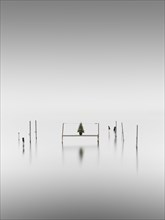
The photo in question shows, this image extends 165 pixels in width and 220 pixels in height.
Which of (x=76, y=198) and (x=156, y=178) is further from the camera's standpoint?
(x=156, y=178)

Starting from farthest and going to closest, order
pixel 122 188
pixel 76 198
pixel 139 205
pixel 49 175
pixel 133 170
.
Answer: pixel 133 170 < pixel 49 175 < pixel 122 188 < pixel 76 198 < pixel 139 205

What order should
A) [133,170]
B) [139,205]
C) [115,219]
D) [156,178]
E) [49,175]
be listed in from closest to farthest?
[115,219], [139,205], [156,178], [49,175], [133,170]

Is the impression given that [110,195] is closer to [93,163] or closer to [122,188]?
[122,188]

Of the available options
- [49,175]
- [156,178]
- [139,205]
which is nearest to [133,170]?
[156,178]

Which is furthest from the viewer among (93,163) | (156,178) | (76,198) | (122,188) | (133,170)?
(93,163)

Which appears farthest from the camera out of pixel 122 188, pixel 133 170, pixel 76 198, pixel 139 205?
pixel 133 170

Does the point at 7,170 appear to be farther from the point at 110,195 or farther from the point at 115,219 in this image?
the point at 115,219

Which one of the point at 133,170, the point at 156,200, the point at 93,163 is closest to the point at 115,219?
the point at 156,200

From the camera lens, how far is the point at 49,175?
16328 mm

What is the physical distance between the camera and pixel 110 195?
39.5 ft

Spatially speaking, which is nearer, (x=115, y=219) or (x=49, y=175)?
(x=115, y=219)

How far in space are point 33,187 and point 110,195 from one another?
3.07 m

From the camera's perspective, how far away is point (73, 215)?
9.62m

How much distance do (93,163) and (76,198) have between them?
8594 millimetres
